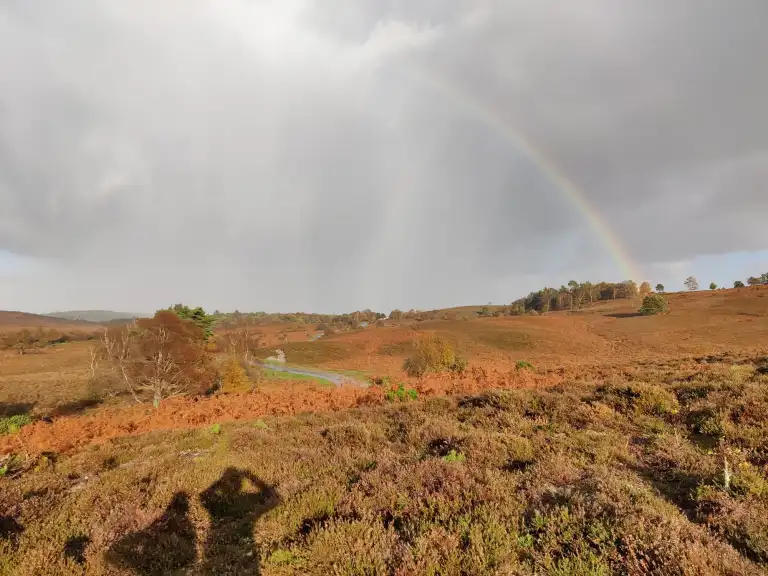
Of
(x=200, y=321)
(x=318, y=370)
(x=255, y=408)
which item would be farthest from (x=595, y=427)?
(x=318, y=370)

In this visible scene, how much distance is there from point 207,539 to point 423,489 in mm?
3244

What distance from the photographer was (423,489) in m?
6.02

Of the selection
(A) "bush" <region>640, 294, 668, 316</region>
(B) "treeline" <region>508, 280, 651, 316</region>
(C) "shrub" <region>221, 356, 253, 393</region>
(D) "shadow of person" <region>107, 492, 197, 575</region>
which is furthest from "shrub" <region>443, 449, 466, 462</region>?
(B) "treeline" <region>508, 280, 651, 316</region>

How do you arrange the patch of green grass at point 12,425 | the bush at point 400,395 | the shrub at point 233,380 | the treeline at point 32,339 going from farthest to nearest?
1. the treeline at point 32,339
2. the shrub at point 233,380
3. the bush at point 400,395
4. the patch of green grass at point 12,425

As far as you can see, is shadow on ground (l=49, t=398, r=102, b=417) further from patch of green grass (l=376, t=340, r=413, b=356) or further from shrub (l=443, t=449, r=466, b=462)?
patch of green grass (l=376, t=340, r=413, b=356)

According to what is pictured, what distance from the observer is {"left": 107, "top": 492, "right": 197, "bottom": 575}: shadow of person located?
5059 millimetres

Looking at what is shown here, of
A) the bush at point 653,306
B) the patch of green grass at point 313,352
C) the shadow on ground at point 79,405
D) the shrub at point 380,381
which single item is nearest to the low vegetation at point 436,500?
the shrub at point 380,381

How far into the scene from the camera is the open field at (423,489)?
444 centimetres

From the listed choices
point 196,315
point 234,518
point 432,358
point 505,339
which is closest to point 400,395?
point 234,518

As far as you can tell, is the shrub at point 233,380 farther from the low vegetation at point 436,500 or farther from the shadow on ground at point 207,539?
the shadow on ground at point 207,539

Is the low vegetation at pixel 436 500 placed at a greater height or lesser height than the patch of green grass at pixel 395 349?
greater

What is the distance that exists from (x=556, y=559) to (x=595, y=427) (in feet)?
18.8

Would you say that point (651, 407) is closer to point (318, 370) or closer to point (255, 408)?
point (255, 408)

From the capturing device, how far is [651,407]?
33.9 ft
